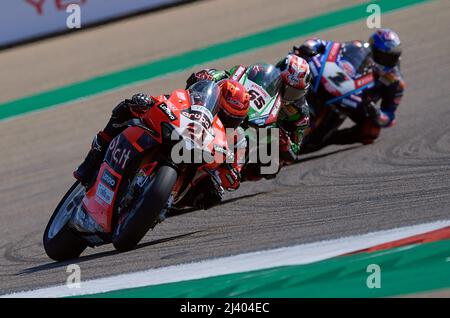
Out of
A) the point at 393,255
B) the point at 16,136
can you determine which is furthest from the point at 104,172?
the point at 16,136

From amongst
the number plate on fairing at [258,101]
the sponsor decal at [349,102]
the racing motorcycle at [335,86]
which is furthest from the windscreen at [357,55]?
the number plate on fairing at [258,101]

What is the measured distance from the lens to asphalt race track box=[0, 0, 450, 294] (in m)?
6.79

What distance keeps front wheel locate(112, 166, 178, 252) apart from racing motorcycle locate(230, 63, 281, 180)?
183 cm

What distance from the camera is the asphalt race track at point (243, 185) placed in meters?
6.79

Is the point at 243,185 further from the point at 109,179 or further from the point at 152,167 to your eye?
the point at 152,167

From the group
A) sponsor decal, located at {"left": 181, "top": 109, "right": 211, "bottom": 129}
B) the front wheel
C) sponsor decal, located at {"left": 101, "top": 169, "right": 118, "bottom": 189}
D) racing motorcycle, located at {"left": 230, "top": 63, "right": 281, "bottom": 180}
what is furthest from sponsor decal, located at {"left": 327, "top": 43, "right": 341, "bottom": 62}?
the front wheel

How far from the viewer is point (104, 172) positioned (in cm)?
682

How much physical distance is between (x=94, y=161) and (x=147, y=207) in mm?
979

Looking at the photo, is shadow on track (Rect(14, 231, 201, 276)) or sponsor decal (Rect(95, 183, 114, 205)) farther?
shadow on track (Rect(14, 231, 201, 276))

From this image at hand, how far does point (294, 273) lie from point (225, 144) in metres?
1.60

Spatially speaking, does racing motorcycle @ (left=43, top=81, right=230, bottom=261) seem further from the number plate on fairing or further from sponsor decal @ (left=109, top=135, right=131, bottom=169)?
the number plate on fairing

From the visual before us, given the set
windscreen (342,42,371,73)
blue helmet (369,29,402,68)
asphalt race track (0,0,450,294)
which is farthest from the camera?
blue helmet (369,29,402,68)

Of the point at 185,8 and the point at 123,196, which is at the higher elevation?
the point at 185,8

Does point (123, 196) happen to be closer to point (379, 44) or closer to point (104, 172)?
point (104, 172)
